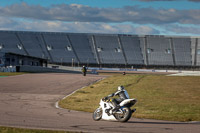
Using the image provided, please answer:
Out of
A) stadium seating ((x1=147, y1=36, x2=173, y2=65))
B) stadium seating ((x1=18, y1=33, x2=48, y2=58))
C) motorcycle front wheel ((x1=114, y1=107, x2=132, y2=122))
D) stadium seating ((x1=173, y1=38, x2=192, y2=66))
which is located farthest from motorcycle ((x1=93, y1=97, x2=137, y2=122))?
stadium seating ((x1=173, y1=38, x2=192, y2=66))

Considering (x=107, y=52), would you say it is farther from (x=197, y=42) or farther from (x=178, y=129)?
(x=178, y=129)

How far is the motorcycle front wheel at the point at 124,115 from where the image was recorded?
14.2 metres

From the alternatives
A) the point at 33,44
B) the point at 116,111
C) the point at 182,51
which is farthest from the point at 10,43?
the point at 116,111

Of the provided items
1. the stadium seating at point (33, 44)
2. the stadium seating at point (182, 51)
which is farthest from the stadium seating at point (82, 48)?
the stadium seating at point (182, 51)

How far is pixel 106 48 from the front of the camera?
115m

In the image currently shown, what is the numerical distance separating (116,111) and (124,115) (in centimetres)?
42

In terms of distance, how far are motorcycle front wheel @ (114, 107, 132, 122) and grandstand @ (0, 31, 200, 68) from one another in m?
92.7

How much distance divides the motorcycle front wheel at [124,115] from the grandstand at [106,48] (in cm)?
9274

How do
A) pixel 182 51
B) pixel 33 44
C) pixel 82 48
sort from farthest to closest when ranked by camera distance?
pixel 182 51
pixel 82 48
pixel 33 44

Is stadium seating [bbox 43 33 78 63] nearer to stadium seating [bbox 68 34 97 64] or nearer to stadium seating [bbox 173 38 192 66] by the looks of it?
stadium seating [bbox 68 34 97 64]

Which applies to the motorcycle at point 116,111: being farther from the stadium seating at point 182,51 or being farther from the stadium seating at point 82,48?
the stadium seating at point 182,51

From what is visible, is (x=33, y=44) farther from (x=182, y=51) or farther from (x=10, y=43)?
(x=182, y=51)

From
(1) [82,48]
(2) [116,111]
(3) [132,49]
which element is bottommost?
(2) [116,111]

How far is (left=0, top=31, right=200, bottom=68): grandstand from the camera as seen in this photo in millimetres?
108812
